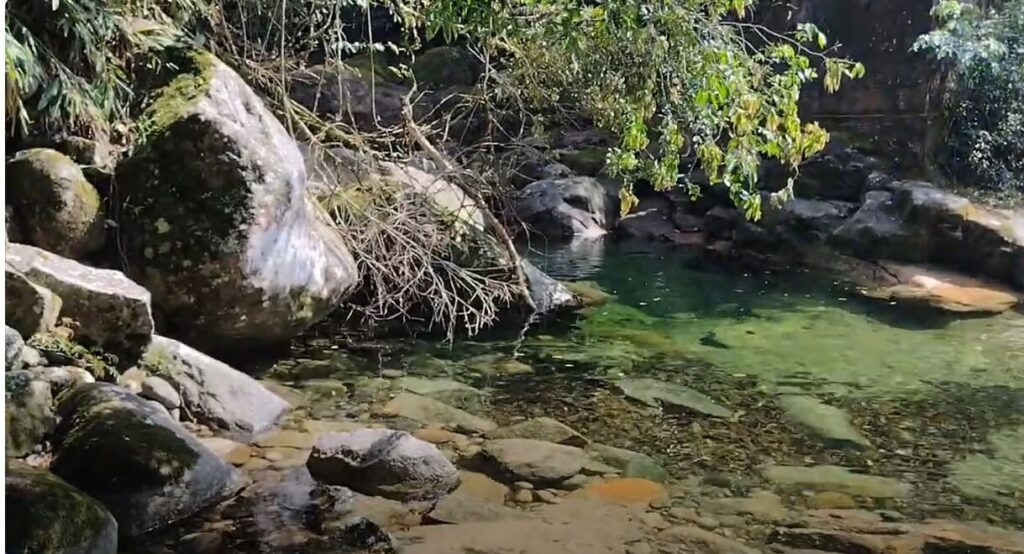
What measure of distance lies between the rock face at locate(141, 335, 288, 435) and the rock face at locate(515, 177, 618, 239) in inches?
353

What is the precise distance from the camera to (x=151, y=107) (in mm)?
5383

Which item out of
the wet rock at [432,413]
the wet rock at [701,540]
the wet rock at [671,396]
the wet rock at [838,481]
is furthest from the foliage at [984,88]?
the wet rock at [701,540]

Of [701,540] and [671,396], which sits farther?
[671,396]

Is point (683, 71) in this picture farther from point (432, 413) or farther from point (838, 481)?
point (432, 413)

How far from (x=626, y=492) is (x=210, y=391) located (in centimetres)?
214

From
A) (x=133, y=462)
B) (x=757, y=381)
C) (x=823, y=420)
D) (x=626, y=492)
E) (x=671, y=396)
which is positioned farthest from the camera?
(x=757, y=381)

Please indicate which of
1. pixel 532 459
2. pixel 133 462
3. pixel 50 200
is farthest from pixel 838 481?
pixel 50 200

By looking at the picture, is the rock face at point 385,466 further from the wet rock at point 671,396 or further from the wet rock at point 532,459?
the wet rock at point 671,396

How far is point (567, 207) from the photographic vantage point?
1421cm

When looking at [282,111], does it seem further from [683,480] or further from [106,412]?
[683,480]

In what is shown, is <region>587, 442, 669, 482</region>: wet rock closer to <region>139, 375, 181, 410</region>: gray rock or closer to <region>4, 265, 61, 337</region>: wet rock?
<region>139, 375, 181, 410</region>: gray rock

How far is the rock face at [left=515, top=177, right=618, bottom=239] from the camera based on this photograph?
13953 millimetres

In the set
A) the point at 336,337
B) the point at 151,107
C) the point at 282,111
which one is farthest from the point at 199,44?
the point at 336,337

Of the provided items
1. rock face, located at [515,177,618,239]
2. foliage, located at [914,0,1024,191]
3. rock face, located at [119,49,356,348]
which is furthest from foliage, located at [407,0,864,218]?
rock face, located at [515,177,618,239]
